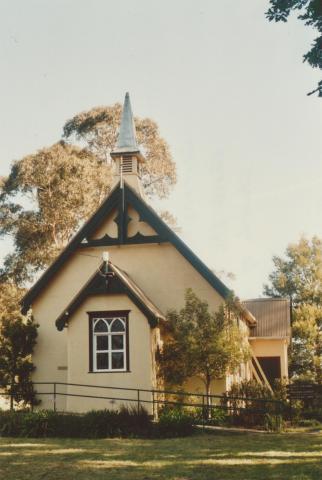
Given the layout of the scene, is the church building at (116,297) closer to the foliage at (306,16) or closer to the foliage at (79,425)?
the foliage at (79,425)

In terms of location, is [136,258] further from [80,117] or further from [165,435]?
[80,117]

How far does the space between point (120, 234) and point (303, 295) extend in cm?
2251

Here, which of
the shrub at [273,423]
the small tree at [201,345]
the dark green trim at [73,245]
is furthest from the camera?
the dark green trim at [73,245]

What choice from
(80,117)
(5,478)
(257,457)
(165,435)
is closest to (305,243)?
(80,117)

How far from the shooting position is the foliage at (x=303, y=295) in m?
39.5

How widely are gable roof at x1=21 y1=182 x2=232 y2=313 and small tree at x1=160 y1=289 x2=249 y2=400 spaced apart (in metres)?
2.41

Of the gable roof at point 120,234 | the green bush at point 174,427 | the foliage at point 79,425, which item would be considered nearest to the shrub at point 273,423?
the green bush at point 174,427

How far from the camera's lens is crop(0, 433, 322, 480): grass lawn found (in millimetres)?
10672

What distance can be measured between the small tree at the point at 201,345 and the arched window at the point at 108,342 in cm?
142

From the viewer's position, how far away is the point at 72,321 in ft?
66.8

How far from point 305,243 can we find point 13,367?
26099 mm

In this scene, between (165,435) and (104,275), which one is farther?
(104,275)

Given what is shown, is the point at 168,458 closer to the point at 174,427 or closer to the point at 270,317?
the point at 174,427

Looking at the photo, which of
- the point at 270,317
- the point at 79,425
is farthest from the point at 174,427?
the point at 270,317
